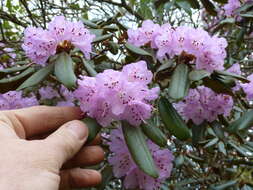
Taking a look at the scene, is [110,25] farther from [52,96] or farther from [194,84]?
[52,96]

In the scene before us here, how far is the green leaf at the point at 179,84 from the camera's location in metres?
1.08

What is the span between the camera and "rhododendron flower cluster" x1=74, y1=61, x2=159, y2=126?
40.6 inches

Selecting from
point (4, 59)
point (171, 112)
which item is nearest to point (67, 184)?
point (171, 112)

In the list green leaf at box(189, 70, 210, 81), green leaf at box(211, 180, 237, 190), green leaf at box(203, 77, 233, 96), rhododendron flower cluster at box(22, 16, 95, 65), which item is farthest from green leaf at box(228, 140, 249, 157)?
rhododendron flower cluster at box(22, 16, 95, 65)

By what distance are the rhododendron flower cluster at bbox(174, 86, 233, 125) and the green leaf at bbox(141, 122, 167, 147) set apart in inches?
15.5

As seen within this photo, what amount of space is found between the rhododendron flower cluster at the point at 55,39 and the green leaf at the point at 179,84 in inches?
11.7

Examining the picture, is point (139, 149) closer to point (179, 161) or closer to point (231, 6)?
point (179, 161)

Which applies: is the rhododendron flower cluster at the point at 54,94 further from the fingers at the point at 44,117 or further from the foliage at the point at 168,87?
the fingers at the point at 44,117

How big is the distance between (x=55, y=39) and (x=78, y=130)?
0.34 meters

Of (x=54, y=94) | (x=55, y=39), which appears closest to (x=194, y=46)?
(x=55, y=39)

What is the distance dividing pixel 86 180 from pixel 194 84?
1.60 feet

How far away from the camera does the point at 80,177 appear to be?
3.84ft

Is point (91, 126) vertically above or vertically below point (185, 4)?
below

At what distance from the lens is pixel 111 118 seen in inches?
42.2
